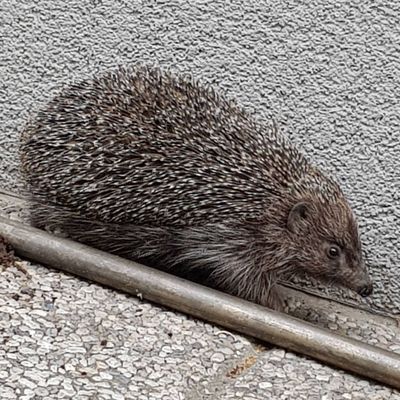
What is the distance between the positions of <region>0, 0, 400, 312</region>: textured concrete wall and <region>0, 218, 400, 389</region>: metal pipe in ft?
2.35

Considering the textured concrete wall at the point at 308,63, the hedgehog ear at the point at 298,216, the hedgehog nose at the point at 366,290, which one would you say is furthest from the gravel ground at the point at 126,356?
the textured concrete wall at the point at 308,63

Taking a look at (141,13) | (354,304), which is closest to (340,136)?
(354,304)

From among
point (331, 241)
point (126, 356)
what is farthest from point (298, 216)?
point (126, 356)

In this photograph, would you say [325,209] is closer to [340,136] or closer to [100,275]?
[340,136]

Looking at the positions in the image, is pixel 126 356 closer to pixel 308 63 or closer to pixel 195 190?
pixel 195 190

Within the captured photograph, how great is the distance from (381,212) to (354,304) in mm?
449

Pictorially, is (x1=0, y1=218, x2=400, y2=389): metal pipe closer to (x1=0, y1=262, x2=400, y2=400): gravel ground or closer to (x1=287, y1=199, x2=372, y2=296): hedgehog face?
(x1=0, y1=262, x2=400, y2=400): gravel ground

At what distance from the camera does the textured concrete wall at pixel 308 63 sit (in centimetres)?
396

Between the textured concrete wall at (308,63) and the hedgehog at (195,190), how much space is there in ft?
0.55

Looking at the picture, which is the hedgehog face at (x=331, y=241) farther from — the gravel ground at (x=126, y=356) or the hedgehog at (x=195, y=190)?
the gravel ground at (x=126, y=356)

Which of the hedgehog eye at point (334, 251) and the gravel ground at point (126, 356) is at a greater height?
the hedgehog eye at point (334, 251)

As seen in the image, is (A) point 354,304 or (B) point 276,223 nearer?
(B) point 276,223

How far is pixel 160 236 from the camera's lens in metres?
3.92

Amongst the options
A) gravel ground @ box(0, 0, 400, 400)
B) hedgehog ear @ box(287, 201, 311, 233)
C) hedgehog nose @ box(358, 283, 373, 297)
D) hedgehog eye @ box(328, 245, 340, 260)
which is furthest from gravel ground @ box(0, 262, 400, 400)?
hedgehog ear @ box(287, 201, 311, 233)
